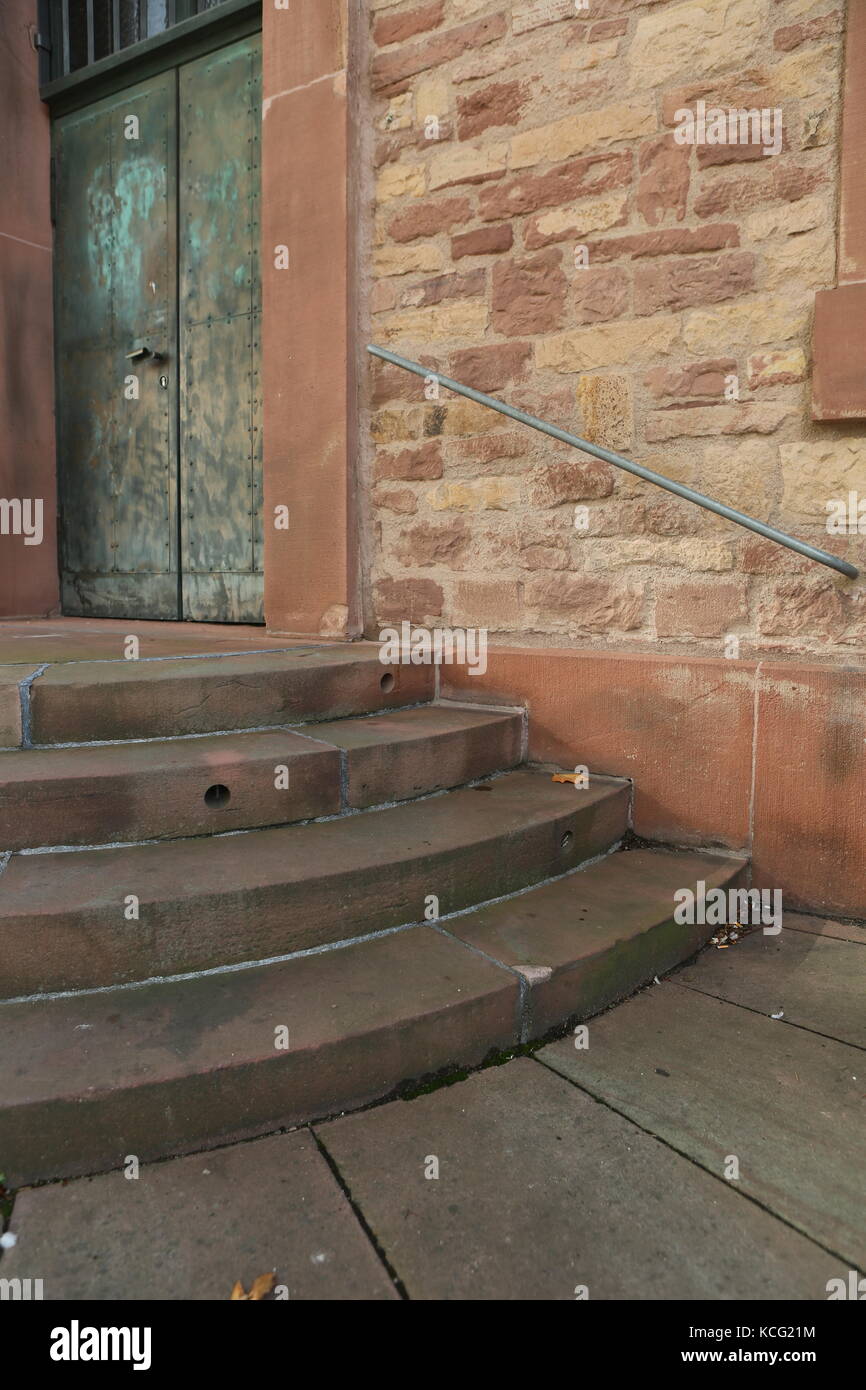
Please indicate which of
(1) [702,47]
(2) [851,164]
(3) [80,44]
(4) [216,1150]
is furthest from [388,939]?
(3) [80,44]

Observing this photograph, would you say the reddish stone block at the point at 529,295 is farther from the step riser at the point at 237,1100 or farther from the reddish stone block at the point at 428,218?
the step riser at the point at 237,1100

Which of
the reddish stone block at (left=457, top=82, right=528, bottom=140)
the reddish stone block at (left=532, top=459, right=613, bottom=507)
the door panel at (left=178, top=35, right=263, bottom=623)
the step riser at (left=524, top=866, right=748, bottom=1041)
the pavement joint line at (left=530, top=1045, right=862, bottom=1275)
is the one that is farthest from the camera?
→ the door panel at (left=178, top=35, right=263, bottom=623)

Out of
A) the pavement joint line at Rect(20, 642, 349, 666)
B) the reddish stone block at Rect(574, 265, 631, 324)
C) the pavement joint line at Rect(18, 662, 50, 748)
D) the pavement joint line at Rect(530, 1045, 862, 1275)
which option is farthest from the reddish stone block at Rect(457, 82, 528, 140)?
the pavement joint line at Rect(530, 1045, 862, 1275)

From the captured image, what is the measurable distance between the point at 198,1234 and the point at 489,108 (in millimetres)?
3998

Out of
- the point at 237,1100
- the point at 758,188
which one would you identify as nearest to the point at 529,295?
the point at 758,188

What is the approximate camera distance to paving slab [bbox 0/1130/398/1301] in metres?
1.36

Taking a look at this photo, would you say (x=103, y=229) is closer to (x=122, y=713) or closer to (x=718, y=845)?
(x=122, y=713)

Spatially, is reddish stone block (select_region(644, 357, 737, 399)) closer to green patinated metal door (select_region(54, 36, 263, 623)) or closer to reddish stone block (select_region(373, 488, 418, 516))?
reddish stone block (select_region(373, 488, 418, 516))

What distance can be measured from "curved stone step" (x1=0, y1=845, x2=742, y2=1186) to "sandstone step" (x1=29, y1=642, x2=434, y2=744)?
929 mm

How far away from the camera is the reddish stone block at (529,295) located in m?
3.48

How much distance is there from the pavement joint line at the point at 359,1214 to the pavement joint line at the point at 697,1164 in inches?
22.2

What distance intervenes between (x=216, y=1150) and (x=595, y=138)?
142 inches

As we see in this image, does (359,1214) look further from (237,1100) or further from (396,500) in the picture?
(396,500)

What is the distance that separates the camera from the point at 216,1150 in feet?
5.54
